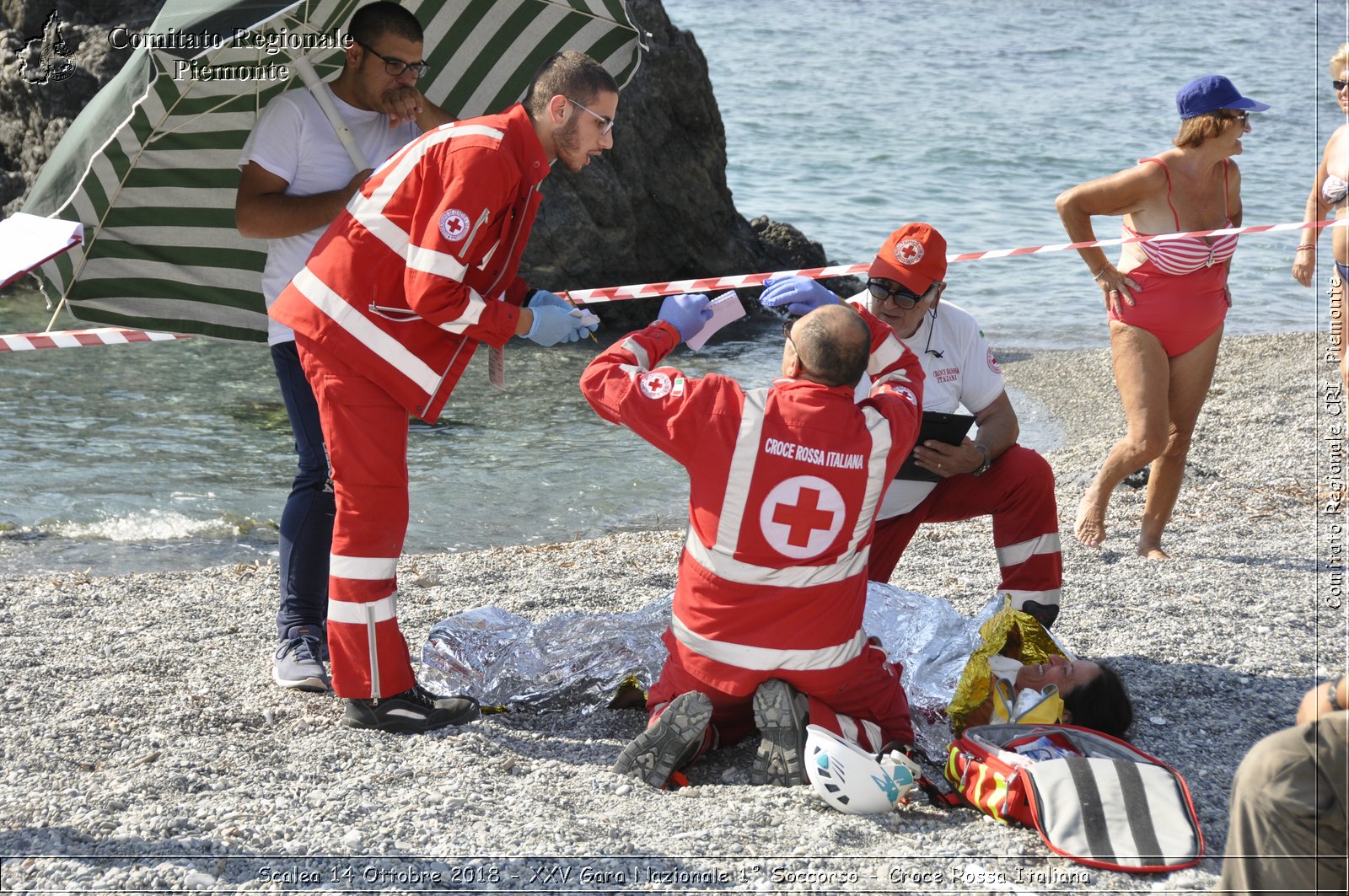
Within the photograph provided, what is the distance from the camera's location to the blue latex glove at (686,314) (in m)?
3.63

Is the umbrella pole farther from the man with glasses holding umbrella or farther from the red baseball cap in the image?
the red baseball cap

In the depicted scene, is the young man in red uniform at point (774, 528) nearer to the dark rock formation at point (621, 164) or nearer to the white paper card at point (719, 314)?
the white paper card at point (719, 314)

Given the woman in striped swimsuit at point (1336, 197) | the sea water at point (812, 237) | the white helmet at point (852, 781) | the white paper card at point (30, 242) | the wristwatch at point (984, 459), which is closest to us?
the white paper card at point (30, 242)

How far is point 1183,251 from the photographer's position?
5.25m

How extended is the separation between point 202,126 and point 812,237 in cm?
1397

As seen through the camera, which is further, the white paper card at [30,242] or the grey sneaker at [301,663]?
the grey sneaker at [301,663]

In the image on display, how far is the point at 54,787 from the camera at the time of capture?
10.6ft

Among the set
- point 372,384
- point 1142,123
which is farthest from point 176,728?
point 1142,123

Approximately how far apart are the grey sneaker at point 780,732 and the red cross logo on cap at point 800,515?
0.38m

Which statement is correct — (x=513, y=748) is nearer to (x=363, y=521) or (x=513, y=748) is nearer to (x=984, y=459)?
(x=363, y=521)

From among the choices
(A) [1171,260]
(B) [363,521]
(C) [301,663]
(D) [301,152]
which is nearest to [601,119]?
(D) [301,152]

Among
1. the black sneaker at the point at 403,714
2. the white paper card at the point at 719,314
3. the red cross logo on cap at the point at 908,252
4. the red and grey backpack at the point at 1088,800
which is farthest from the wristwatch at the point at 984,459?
the black sneaker at the point at 403,714

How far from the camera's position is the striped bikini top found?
17.3 feet

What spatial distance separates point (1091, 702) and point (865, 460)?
1.10 m
